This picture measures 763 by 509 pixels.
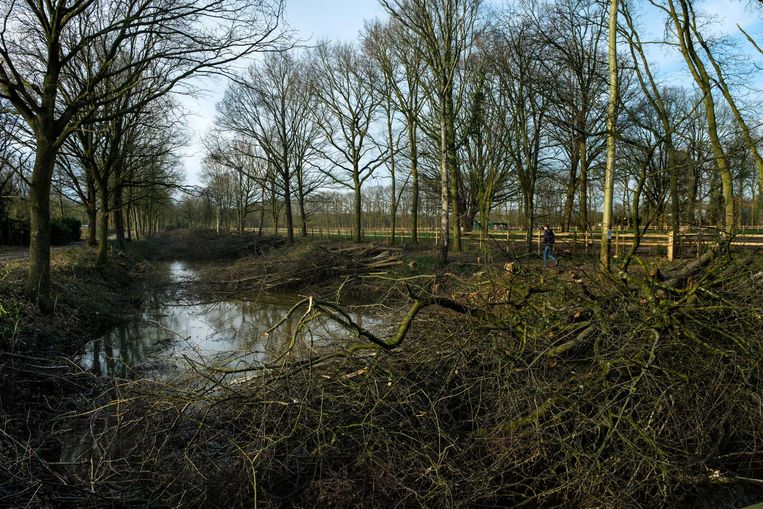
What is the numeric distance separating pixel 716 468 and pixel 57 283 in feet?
41.6

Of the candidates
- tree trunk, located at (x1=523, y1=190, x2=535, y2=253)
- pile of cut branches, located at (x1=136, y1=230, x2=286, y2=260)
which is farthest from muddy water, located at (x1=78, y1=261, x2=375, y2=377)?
pile of cut branches, located at (x1=136, y1=230, x2=286, y2=260)

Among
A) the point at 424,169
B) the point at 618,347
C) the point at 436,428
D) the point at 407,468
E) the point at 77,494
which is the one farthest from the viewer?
the point at 424,169

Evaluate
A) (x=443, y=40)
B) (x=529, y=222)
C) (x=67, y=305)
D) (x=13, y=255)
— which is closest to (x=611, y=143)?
(x=529, y=222)

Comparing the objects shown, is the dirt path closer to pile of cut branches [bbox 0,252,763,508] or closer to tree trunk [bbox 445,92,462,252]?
Result: pile of cut branches [bbox 0,252,763,508]

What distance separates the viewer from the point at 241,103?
28.1 metres

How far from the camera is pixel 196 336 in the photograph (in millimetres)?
10484

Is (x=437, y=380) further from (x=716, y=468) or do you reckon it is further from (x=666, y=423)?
(x=716, y=468)

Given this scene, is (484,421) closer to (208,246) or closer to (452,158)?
(452,158)

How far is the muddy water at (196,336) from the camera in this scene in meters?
6.56

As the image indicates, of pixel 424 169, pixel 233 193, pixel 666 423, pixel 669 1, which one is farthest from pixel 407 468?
pixel 233 193

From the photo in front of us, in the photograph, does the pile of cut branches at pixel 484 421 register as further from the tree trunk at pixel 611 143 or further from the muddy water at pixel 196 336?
the tree trunk at pixel 611 143

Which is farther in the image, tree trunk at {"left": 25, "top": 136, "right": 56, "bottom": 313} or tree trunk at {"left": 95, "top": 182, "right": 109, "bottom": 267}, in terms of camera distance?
tree trunk at {"left": 95, "top": 182, "right": 109, "bottom": 267}

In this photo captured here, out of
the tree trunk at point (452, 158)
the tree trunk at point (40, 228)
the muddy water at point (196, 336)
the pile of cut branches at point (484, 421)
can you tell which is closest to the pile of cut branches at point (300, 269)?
the muddy water at point (196, 336)

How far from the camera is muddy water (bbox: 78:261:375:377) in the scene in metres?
6.56
